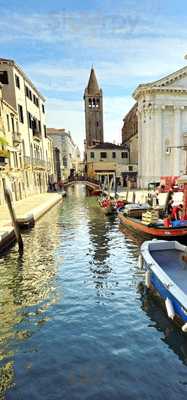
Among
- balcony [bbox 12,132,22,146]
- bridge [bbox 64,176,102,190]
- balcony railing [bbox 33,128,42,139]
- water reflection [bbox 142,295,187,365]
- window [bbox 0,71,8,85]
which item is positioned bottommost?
water reflection [bbox 142,295,187,365]

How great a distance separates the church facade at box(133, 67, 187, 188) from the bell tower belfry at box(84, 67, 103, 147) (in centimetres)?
2735

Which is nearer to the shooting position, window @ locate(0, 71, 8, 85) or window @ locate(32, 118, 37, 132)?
window @ locate(0, 71, 8, 85)

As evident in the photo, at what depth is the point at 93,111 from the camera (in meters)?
71.0

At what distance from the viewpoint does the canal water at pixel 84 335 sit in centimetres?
460

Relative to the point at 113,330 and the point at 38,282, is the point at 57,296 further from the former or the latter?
the point at 113,330

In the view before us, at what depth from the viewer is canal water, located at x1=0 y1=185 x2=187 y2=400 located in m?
4.60

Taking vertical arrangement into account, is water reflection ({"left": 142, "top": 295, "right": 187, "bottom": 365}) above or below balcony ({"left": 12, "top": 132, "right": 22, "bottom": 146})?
below

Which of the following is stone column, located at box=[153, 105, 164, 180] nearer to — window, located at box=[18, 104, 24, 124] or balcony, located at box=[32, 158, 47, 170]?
balcony, located at box=[32, 158, 47, 170]

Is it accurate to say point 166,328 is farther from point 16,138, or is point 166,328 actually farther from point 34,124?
point 34,124

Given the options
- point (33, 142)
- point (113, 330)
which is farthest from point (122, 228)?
point (33, 142)

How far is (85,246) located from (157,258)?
5200 millimetres

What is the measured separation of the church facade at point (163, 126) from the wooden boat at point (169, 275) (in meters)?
34.5

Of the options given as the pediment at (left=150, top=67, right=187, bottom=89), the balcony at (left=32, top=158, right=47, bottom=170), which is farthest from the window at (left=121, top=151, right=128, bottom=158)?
the balcony at (left=32, top=158, right=47, bottom=170)

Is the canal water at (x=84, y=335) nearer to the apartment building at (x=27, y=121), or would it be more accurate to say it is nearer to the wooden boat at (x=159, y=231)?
the wooden boat at (x=159, y=231)
